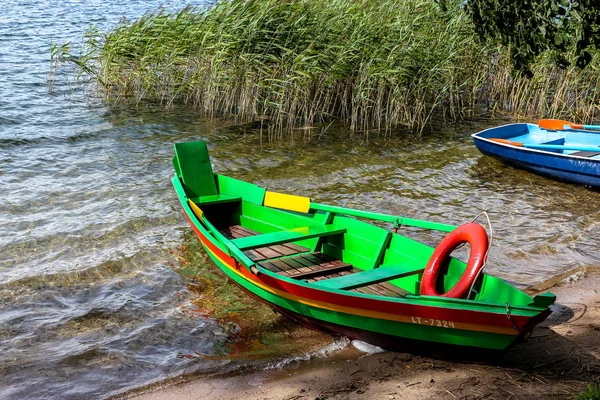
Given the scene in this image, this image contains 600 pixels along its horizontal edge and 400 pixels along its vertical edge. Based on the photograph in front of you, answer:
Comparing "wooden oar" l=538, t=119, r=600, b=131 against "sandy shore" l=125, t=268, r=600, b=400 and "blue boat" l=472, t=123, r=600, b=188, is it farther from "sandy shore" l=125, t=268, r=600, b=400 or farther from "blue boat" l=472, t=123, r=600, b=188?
"sandy shore" l=125, t=268, r=600, b=400

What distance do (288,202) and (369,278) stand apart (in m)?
2.19

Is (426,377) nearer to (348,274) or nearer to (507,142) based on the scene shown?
(348,274)

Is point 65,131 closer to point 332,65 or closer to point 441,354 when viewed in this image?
point 332,65

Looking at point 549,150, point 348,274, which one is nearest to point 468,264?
point 348,274

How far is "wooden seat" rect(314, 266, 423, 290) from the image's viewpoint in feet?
20.5

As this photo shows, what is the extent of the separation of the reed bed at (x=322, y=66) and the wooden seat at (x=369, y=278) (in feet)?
23.6

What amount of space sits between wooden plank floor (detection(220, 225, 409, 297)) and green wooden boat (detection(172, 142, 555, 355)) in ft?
0.04

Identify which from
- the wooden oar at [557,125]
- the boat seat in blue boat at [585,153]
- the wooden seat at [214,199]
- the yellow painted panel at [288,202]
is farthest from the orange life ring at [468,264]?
the wooden oar at [557,125]

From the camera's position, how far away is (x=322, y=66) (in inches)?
527

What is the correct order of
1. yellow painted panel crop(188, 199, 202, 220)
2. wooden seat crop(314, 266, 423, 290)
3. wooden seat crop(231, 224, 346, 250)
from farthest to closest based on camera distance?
yellow painted panel crop(188, 199, 202, 220), wooden seat crop(231, 224, 346, 250), wooden seat crop(314, 266, 423, 290)

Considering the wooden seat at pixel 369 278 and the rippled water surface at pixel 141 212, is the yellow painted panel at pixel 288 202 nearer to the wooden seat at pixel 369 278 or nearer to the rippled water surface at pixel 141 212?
the rippled water surface at pixel 141 212

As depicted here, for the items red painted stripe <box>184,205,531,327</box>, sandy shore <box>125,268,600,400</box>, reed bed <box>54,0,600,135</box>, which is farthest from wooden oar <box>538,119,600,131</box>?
red painted stripe <box>184,205,531,327</box>

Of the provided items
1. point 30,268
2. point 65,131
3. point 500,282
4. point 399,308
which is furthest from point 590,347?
point 65,131

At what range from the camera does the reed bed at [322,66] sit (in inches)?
528
